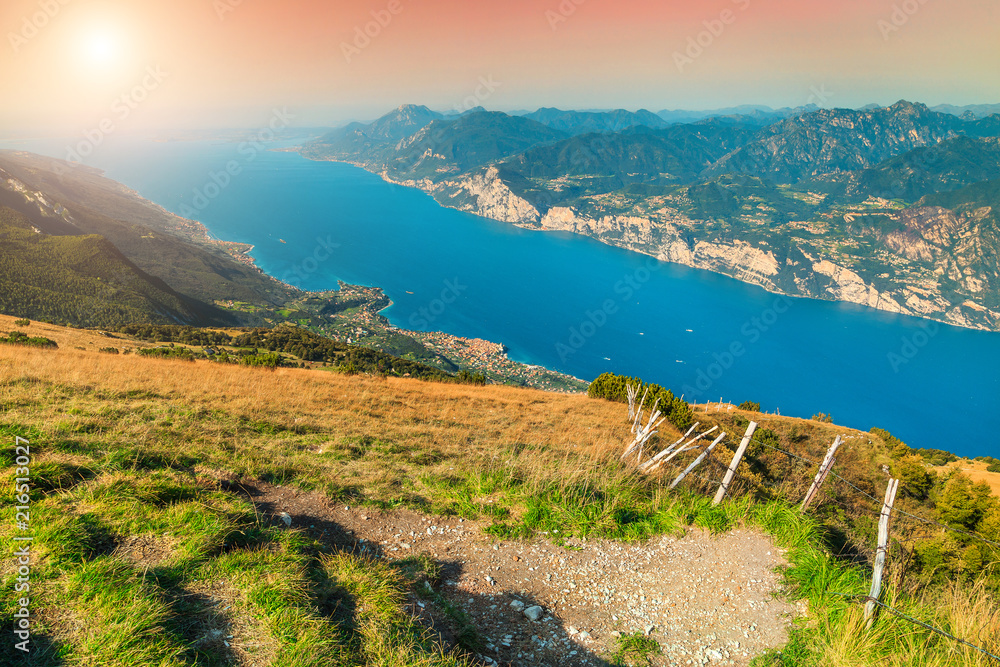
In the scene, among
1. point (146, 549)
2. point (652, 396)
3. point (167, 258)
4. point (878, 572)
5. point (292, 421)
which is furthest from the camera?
point (167, 258)

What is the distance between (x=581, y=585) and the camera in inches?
253

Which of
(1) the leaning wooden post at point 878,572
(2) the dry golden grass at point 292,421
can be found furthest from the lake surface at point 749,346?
(1) the leaning wooden post at point 878,572

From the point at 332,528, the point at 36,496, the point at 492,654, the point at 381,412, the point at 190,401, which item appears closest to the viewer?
the point at 492,654

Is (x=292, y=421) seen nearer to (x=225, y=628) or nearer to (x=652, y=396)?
(x=225, y=628)

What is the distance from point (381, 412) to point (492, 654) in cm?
1082

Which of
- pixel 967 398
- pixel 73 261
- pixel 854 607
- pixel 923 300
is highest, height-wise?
pixel 923 300

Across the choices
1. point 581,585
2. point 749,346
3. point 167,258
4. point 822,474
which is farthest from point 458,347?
point 581,585

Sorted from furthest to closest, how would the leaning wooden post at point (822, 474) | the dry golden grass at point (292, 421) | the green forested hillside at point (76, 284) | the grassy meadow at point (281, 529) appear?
1. the green forested hillside at point (76, 284)
2. the leaning wooden post at point (822, 474)
3. the dry golden grass at point (292, 421)
4. the grassy meadow at point (281, 529)

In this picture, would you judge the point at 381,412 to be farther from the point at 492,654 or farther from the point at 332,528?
the point at 492,654

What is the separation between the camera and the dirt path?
546 centimetres

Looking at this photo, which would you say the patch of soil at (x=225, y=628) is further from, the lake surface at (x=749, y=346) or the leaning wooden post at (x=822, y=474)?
the lake surface at (x=749, y=346)

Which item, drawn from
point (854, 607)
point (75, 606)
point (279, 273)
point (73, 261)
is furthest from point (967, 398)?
point (279, 273)

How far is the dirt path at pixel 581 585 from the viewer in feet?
17.9

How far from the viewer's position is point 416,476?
29.6 feet
